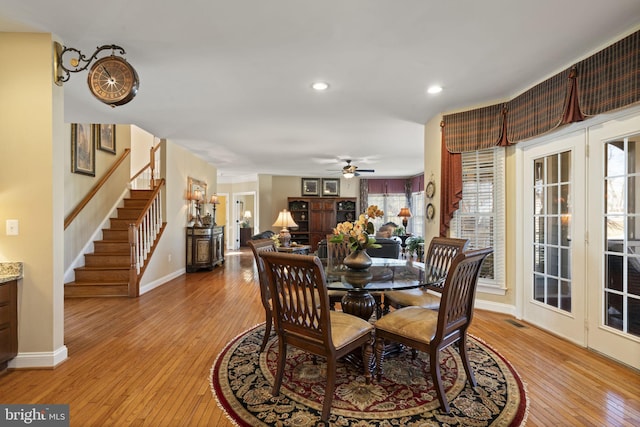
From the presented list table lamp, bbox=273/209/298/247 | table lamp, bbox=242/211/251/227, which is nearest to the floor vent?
table lamp, bbox=273/209/298/247

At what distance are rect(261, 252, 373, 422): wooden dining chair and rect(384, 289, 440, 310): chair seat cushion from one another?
2.25 feet

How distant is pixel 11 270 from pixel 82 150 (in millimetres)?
3462

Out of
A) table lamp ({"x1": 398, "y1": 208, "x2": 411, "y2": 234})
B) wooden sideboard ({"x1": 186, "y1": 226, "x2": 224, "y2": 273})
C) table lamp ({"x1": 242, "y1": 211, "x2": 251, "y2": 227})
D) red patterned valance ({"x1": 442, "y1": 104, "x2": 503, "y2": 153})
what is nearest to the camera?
red patterned valance ({"x1": 442, "y1": 104, "x2": 503, "y2": 153})

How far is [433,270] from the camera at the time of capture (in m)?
2.73

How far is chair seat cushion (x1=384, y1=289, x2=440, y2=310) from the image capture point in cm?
258

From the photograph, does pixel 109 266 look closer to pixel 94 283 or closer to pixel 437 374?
pixel 94 283

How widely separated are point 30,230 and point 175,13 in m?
1.93

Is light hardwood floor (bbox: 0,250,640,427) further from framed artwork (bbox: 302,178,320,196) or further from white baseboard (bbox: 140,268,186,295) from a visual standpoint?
framed artwork (bbox: 302,178,320,196)

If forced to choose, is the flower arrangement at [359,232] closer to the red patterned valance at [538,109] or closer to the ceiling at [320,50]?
the ceiling at [320,50]

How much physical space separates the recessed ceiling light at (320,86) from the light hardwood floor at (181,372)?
2.59 m

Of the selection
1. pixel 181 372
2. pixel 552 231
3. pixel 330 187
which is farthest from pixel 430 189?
pixel 330 187

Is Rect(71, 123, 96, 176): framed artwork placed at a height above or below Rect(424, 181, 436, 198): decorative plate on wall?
above

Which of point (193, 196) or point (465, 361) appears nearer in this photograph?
point (465, 361)

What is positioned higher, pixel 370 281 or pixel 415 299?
pixel 370 281
